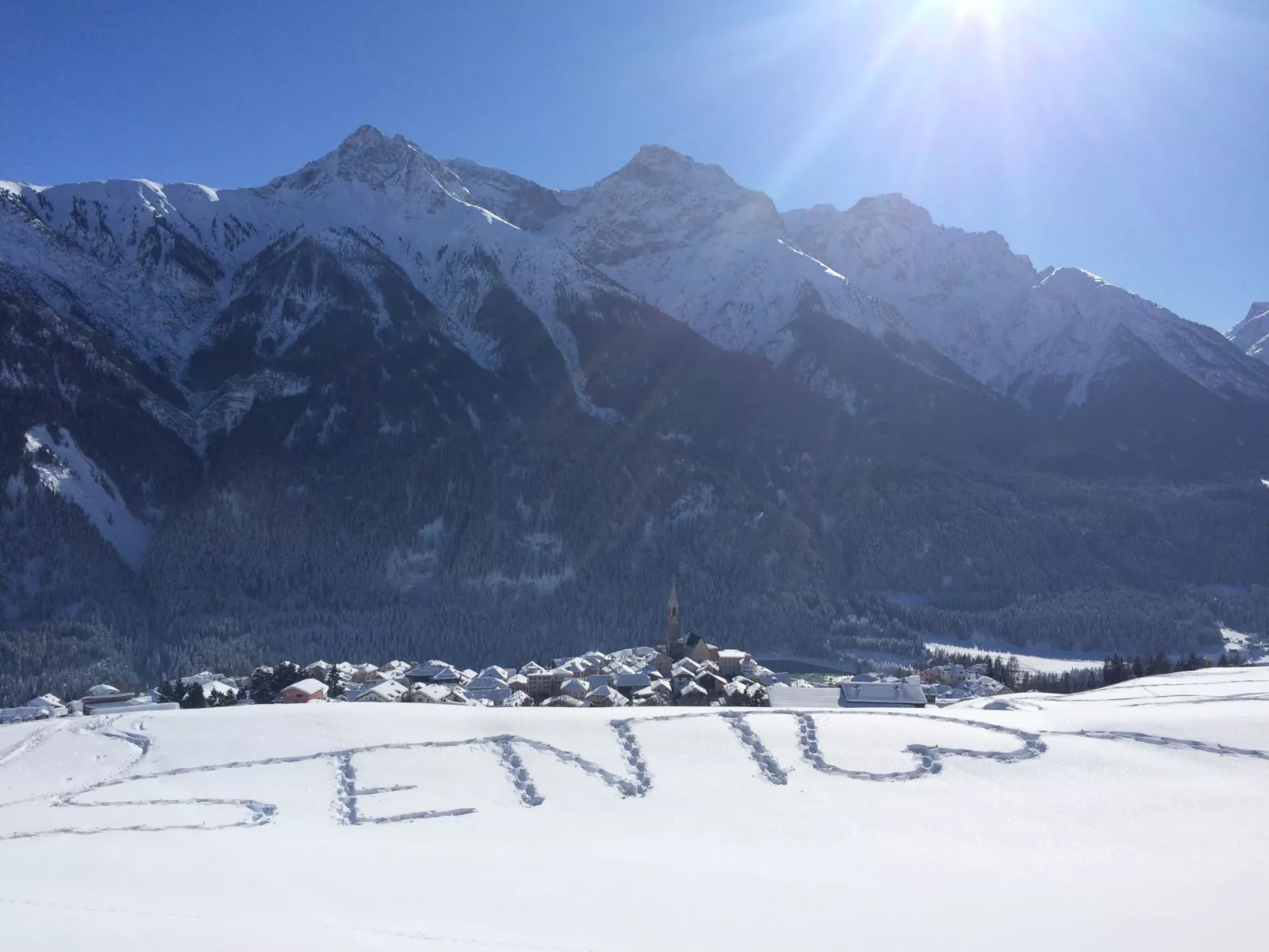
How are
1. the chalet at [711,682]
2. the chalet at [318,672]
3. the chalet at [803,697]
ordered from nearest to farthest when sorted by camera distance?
1. the chalet at [803,697]
2. the chalet at [711,682]
3. the chalet at [318,672]

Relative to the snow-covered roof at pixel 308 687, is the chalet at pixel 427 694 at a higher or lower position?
lower

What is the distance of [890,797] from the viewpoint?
1201 inches

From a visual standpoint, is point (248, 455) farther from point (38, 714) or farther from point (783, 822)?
point (783, 822)

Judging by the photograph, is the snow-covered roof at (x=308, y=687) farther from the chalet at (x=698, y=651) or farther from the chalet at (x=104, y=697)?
the chalet at (x=698, y=651)

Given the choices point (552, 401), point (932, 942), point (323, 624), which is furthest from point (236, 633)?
point (932, 942)

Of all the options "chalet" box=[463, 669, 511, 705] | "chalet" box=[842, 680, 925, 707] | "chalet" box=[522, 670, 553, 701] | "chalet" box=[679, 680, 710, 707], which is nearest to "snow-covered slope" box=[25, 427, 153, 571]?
"chalet" box=[463, 669, 511, 705]

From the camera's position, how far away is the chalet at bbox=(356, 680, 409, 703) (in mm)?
78688

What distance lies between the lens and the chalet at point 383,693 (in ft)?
258

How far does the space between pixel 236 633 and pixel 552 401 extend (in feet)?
287

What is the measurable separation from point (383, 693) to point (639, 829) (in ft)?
185

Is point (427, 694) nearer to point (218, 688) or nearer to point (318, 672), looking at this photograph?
point (318, 672)

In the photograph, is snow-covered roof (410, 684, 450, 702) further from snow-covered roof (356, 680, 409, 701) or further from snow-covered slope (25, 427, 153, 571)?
snow-covered slope (25, 427, 153, 571)

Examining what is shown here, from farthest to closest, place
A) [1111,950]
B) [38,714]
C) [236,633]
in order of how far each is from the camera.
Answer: [236,633], [38,714], [1111,950]

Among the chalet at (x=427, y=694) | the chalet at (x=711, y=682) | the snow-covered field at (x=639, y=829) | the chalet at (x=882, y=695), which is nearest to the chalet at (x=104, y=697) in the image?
the chalet at (x=427, y=694)
